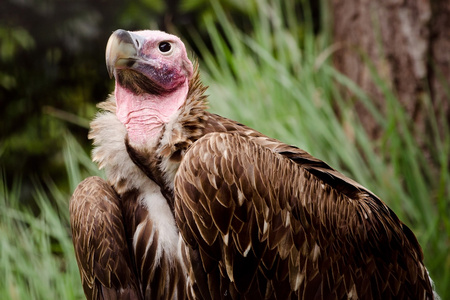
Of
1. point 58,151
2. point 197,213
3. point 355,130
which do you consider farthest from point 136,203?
point 58,151

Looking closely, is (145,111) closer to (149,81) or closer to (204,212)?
(149,81)

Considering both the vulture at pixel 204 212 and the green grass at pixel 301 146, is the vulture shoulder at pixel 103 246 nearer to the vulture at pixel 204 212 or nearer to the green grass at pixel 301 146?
the vulture at pixel 204 212

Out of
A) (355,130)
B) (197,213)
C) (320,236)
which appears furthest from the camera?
(355,130)

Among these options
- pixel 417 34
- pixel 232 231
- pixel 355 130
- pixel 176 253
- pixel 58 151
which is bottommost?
pixel 58 151

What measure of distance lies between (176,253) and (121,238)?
202 millimetres

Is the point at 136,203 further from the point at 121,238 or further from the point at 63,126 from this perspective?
the point at 63,126

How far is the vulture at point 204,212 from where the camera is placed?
214 cm

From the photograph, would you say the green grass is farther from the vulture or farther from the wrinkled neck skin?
the wrinkled neck skin

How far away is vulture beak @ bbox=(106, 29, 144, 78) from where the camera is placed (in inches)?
89.7

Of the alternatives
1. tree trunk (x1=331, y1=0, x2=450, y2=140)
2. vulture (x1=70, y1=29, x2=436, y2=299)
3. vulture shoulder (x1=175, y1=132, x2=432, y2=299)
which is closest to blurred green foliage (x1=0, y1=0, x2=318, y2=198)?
tree trunk (x1=331, y1=0, x2=450, y2=140)

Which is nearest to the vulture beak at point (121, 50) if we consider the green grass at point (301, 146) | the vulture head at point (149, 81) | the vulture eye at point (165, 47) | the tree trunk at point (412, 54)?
the vulture head at point (149, 81)

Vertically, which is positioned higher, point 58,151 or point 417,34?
point 417,34

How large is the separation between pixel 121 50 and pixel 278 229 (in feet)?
2.65

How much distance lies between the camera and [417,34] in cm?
420
